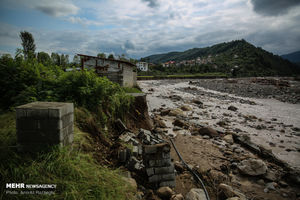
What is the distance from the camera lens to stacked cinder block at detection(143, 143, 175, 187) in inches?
131

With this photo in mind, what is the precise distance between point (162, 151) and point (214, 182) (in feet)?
5.82

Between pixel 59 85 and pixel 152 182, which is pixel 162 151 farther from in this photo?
pixel 59 85

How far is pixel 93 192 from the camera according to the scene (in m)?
2.23

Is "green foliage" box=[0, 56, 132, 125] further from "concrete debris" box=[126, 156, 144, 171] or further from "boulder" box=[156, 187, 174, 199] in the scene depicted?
"boulder" box=[156, 187, 174, 199]

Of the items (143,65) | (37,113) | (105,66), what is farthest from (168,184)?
(143,65)

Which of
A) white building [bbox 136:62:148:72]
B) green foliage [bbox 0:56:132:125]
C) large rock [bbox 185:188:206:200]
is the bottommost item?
large rock [bbox 185:188:206:200]

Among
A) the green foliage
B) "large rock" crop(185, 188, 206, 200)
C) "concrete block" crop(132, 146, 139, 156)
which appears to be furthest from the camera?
"concrete block" crop(132, 146, 139, 156)

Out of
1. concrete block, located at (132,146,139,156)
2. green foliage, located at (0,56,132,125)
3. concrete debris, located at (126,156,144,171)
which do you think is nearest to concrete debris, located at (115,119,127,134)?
green foliage, located at (0,56,132,125)

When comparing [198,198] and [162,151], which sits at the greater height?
[162,151]

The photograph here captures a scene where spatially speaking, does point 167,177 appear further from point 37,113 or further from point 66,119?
point 37,113

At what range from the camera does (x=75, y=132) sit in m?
3.23

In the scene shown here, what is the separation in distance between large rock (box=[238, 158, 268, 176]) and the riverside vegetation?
370 centimetres

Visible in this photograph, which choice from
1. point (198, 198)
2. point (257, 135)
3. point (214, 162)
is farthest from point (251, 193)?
point (257, 135)

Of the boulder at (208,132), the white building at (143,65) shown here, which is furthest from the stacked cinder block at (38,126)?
the white building at (143,65)
